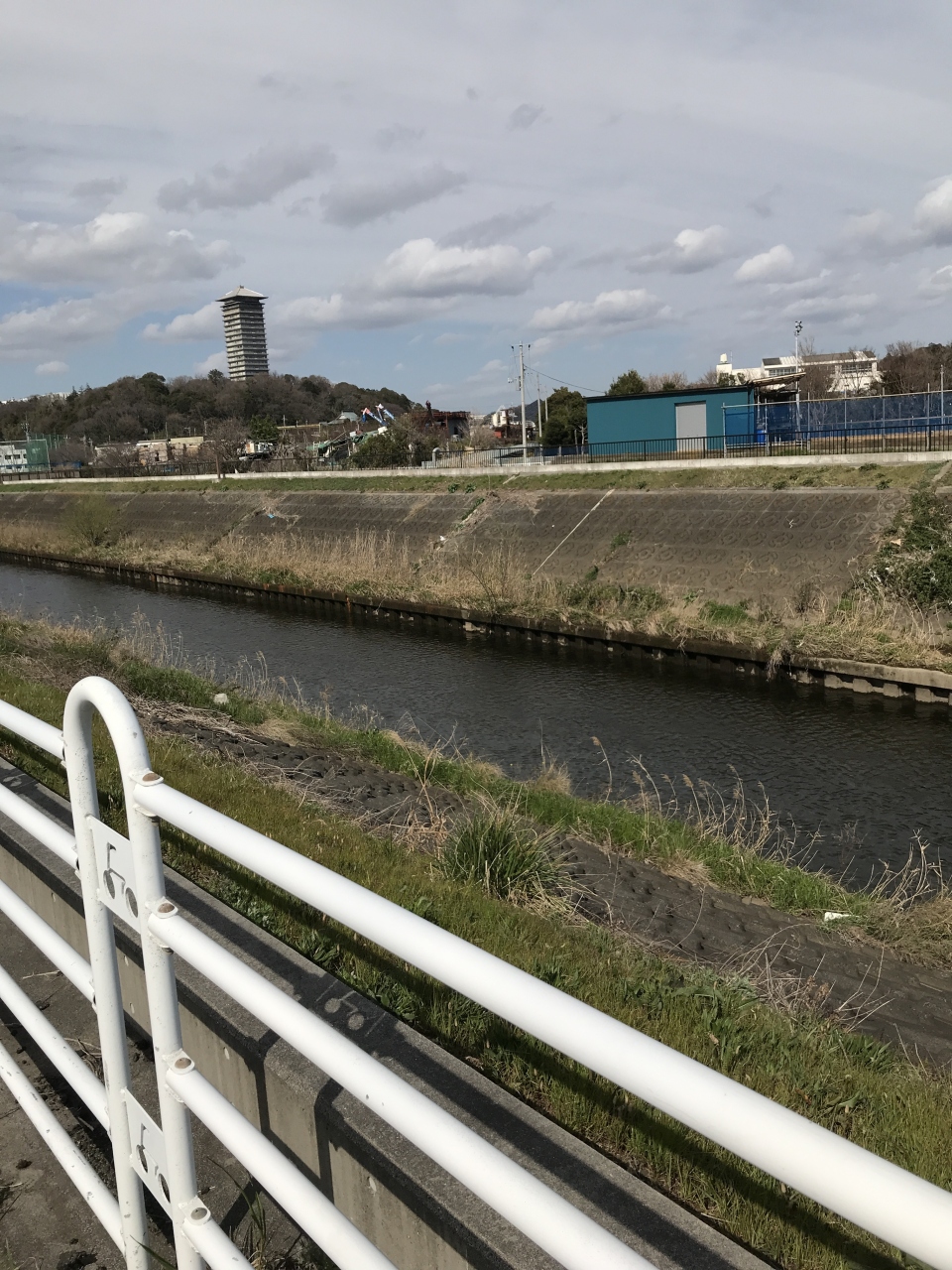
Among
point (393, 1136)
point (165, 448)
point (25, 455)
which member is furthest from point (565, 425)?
point (393, 1136)

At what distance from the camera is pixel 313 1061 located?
1.67m

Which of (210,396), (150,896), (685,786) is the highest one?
(210,396)

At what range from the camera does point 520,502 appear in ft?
113

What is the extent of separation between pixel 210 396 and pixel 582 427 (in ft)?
297

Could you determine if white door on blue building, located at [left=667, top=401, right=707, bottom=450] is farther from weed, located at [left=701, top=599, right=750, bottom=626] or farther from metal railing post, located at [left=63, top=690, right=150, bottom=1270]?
metal railing post, located at [left=63, top=690, right=150, bottom=1270]

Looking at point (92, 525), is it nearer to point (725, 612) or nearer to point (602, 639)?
point (602, 639)

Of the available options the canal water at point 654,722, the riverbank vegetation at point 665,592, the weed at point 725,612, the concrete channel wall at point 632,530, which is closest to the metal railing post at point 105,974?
the canal water at point 654,722

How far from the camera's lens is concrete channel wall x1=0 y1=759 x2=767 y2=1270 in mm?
2299

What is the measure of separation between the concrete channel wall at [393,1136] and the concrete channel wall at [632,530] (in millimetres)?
22053

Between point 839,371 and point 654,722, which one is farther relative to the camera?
point 839,371

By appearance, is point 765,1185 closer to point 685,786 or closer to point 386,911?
point 386,911

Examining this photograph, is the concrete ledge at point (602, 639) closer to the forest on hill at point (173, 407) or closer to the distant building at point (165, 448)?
the distant building at point (165, 448)

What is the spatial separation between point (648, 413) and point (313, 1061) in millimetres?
42508

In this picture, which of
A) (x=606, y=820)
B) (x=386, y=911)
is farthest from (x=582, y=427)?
(x=386, y=911)
